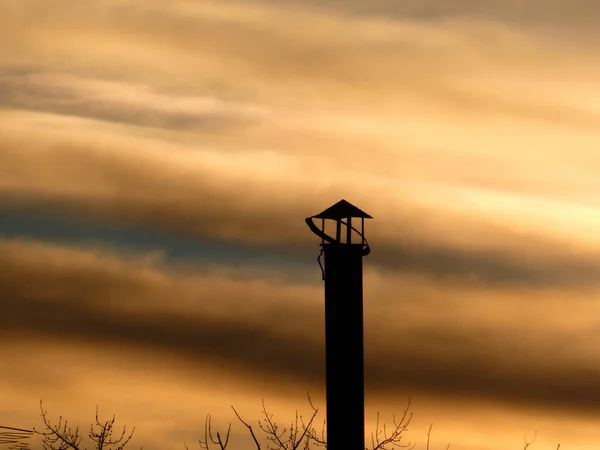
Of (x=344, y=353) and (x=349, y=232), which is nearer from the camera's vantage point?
(x=344, y=353)

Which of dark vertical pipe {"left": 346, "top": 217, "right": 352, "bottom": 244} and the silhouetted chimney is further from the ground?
dark vertical pipe {"left": 346, "top": 217, "right": 352, "bottom": 244}

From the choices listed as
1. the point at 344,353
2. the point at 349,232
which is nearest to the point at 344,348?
the point at 344,353

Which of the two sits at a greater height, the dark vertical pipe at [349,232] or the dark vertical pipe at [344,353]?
the dark vertical pipe at [349,232]

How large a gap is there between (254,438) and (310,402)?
1127mm

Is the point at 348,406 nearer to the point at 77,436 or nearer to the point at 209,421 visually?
the point at 209,421

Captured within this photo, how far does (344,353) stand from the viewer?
1348cm

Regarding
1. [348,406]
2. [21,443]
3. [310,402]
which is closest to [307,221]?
[348,406]

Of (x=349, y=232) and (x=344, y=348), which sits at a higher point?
(x=349, y=232)

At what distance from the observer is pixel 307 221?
14359mm

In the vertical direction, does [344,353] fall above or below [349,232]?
below

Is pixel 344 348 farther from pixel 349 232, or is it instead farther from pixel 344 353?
pixel 349 232

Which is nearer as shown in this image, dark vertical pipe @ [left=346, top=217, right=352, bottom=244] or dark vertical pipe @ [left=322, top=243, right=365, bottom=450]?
dark vertical pipe @ [left=322, top=243, right=365, bottom=450]

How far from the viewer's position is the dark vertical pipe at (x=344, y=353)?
13.3 metres

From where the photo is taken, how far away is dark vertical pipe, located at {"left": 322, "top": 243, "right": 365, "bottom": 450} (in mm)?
13281
